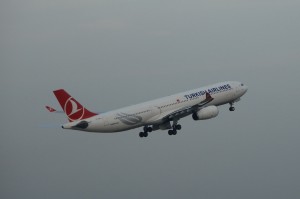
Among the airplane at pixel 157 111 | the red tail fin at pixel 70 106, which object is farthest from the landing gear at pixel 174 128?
the red tail fin at pixel 70 106

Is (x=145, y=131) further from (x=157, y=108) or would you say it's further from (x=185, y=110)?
(x=185, y=110)

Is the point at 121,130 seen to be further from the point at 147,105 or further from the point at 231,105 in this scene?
the point at 231,105

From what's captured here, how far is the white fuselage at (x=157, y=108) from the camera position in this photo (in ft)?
340

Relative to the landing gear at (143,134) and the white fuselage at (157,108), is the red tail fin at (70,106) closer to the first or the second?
the white fuselage at (157,108)

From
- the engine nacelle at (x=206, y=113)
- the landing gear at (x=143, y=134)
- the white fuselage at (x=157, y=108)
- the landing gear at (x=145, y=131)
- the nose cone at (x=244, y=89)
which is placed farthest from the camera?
the nose cone at (x=244, y=89)

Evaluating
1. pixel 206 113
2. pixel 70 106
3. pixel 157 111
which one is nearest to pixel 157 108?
pixel 157 111

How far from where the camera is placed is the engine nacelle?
109938 millimetres

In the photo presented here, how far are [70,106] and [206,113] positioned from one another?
19.9 metres

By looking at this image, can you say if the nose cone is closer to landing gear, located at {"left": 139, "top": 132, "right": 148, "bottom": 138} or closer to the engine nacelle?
the engine nacelle

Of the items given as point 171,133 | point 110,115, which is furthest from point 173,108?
point 110,115

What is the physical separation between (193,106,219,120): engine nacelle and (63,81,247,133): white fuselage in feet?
9.92

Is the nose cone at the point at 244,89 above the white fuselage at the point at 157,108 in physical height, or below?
above

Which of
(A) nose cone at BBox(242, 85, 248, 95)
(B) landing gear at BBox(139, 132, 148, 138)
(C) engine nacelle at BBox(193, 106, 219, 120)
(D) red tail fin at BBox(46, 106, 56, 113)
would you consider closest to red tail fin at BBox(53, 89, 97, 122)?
(D) red tail fin at BBox(46, 106, 56, 113)

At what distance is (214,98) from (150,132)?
11069 mm
